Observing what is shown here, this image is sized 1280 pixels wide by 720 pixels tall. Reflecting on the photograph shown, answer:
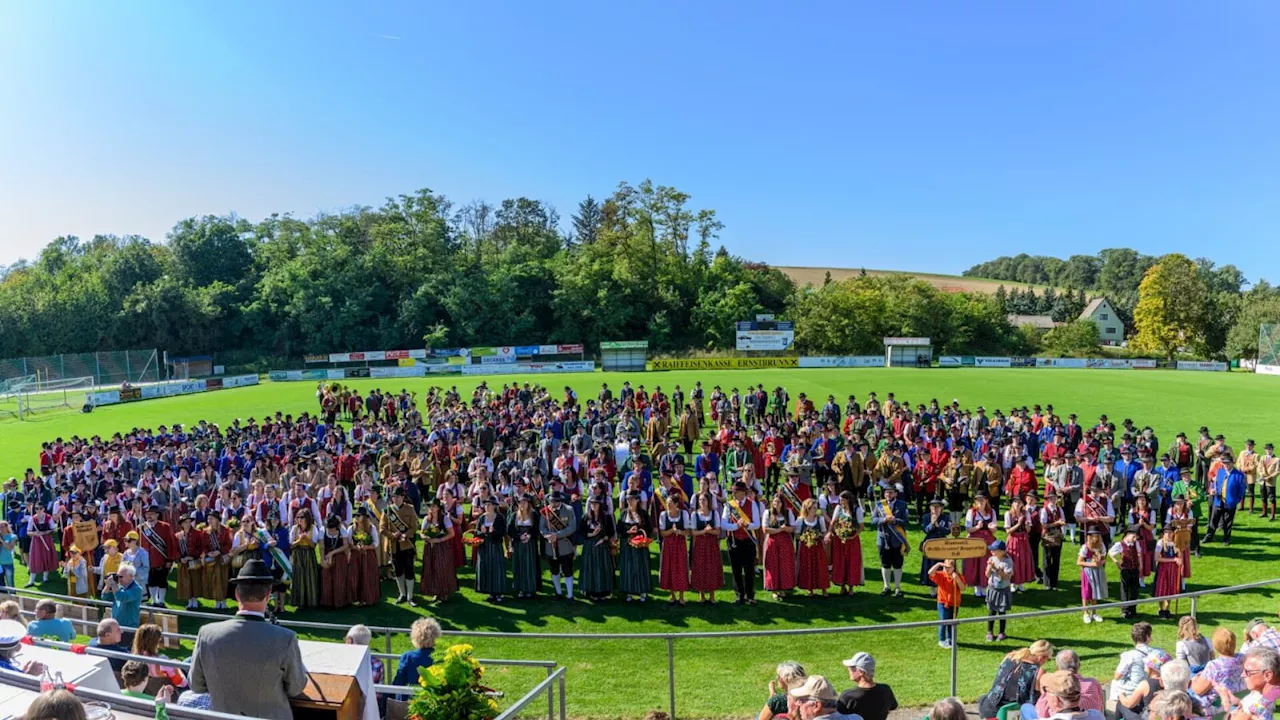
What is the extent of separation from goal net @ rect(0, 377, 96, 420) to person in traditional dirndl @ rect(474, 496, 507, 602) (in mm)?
36202

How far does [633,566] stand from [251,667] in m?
8.64

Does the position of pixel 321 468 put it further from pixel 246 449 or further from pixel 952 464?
pixel 952 464

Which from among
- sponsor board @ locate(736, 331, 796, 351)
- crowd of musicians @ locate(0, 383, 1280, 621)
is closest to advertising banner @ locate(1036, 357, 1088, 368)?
sponsor board @ locate(736, 331, 796, 351)

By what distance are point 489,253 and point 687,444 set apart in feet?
201

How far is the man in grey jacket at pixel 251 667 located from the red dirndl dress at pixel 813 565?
9.28 meters

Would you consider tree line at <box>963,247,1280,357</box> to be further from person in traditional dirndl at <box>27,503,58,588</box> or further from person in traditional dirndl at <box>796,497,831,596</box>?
person in traditional dirndl at <box>27,503,58,588</box>

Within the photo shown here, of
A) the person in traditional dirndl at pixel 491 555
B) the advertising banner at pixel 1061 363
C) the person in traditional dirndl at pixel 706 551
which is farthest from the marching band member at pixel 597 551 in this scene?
the advertising banner at pixel 1061 363

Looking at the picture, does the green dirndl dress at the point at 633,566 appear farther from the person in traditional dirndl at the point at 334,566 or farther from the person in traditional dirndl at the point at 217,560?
the person in traditional dirndl at the point at 217,560

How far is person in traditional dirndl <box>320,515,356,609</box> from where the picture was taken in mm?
12305

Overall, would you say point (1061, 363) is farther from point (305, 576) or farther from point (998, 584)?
point (305, 576)

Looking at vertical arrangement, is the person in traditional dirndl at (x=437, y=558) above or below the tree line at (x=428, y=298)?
below

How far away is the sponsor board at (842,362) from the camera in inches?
2258

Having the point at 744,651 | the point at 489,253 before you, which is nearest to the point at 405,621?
the point at 744,651

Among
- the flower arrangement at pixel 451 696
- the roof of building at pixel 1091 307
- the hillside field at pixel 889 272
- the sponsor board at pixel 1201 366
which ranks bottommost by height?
the flower arrangement at pixel 451 696
